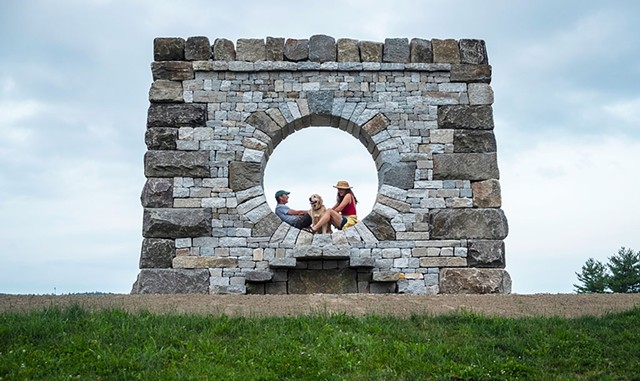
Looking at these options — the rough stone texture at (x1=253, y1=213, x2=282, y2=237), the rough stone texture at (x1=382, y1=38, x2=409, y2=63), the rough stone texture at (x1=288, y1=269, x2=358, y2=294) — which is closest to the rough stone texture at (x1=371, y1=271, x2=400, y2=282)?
the rough stone texture at (x1=288, y1=269, x2=358, y2=294)

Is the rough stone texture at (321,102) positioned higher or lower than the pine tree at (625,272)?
higher

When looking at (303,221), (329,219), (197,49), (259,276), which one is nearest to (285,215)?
(303,221)

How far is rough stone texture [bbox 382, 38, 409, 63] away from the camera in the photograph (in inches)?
476

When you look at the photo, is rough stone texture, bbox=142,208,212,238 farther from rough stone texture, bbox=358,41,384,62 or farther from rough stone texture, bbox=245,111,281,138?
rough stone texture, bbox=358,41,384,62

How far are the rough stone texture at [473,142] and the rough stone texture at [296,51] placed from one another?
2.56 metres

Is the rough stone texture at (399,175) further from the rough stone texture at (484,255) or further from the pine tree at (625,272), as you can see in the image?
the pine tree at (625,272)

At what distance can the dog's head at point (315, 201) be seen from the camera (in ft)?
38.7

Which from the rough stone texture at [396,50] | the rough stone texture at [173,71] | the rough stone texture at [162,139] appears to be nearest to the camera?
the rough stone texture at [162,139]

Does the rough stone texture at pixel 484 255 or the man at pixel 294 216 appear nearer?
the rough stone texture at pixel 484 255

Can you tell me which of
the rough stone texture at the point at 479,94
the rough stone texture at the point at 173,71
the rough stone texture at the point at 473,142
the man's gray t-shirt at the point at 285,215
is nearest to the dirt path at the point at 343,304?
the man's gray t-shirt at the point at 285,215

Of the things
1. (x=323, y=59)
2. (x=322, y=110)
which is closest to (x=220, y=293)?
(x=322, y=110)

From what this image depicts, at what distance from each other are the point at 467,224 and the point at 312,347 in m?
4.87

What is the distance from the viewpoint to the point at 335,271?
11.4m

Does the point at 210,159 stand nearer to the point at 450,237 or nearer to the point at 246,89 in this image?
the point at 246,89
